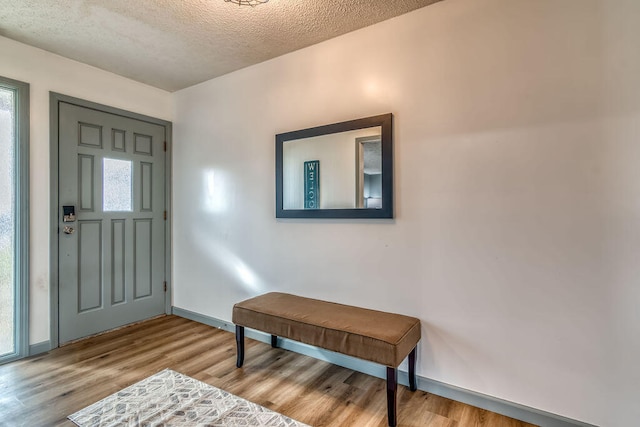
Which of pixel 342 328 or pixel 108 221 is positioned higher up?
pixel 108 221

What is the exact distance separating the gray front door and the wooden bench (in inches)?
61.3

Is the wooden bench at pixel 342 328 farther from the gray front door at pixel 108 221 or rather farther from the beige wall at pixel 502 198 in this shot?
the gray front door at pixel 108 221

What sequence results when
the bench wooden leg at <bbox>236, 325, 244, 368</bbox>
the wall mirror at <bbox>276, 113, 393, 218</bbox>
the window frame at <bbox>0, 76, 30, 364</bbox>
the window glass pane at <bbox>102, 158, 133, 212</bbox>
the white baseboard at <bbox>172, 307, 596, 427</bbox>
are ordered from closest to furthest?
1. the white baseboard at <bbox>172, 307, 596, 427</bbox>
2. the wall mirror at <bbox>276, 113, 393, 218</bbox>
3. the bench wooden leg at <bbox>236, 325, 244, 368</bbox>
4. the window frame at <bbox>0, 76, 30, 364</bbox>
5. the window glass pane at <bbox>102, 158, 133, 212</bbox>

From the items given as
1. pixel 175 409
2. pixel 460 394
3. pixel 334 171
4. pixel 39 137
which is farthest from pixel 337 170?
pixel 39 137

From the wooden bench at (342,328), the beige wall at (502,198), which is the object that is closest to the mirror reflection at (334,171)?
the beige wall at (502,198)

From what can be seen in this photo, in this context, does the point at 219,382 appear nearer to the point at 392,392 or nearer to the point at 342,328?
the point at 342,328

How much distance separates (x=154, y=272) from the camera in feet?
10.9

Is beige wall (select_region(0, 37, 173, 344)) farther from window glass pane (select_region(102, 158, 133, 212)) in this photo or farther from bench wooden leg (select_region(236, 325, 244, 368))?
bench wooden leg (select_region(236, 325, 244, 368))

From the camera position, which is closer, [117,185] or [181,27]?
[181,27]

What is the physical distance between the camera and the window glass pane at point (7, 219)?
2.35m

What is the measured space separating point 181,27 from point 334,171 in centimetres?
149

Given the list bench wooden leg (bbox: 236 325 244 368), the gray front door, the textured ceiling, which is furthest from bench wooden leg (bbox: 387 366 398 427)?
the gray front door

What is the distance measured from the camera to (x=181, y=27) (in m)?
2.19

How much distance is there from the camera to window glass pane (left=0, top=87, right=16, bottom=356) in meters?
2.35
